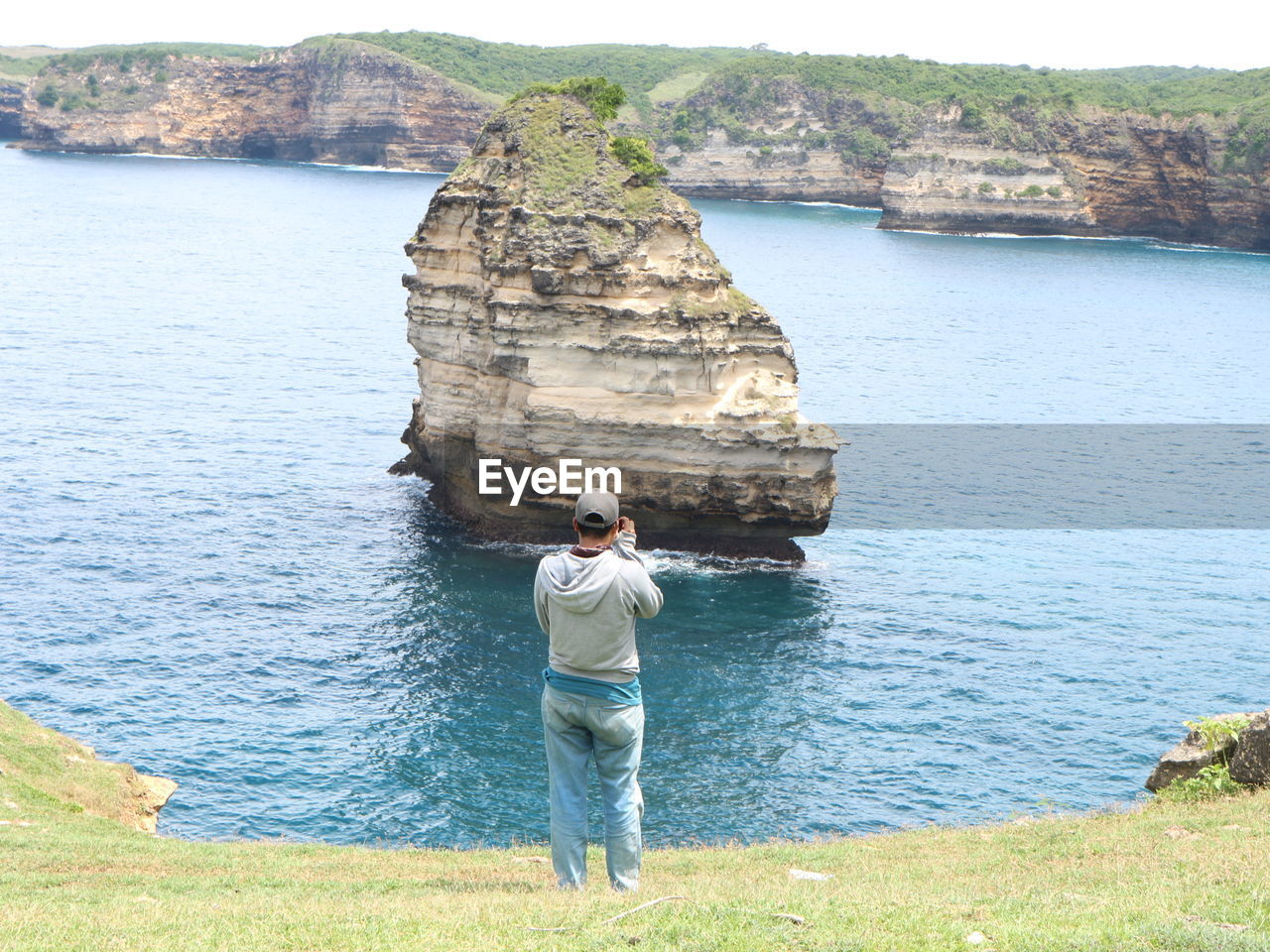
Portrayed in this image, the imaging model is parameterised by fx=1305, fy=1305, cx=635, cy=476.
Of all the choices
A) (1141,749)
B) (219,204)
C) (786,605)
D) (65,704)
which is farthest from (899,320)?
(219,204)

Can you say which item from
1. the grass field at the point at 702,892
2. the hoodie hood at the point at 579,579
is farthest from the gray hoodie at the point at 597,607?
the grass field at the point at 702,892

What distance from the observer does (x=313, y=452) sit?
56.3 metres

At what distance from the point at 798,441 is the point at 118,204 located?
126972 millimetres

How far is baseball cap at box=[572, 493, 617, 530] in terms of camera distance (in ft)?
41.2

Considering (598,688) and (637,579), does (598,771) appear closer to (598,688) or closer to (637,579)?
(598,688)

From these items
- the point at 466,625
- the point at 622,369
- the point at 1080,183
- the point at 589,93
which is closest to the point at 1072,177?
the point at 1080,183

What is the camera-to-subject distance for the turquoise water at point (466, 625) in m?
28.2

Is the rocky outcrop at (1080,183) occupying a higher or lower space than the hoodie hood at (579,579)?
higher

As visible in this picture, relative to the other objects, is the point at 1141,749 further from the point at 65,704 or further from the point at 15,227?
the point at 15,227

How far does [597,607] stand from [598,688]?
2.66 ft

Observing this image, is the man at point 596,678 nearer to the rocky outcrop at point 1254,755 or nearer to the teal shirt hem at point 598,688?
the teal shirt hem at point 598,688

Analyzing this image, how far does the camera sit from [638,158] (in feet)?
152

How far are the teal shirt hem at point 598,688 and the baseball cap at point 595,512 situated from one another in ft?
4.87

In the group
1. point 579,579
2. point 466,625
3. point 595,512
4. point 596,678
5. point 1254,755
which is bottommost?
point 466,625
